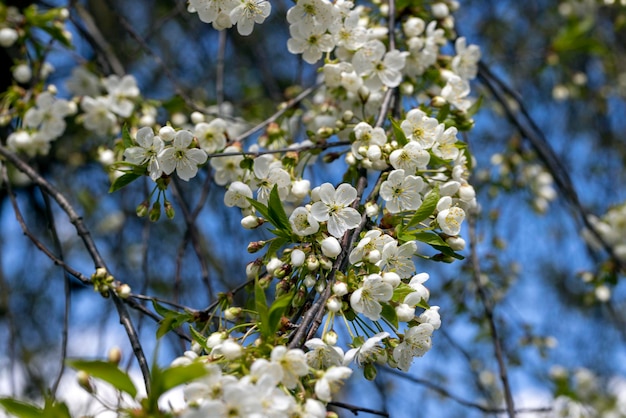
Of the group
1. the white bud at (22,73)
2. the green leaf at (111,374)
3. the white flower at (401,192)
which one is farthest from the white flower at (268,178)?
the white bud at (22,73)

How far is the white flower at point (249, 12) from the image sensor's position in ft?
5.90

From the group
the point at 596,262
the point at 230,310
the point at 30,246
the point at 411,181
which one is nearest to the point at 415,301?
the point at 411,181

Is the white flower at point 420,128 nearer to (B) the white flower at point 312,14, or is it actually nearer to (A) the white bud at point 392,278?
(B) the white flower at point 312,14

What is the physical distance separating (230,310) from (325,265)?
28 cm

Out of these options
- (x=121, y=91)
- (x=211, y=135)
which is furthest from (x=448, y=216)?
(x=121, y=91)

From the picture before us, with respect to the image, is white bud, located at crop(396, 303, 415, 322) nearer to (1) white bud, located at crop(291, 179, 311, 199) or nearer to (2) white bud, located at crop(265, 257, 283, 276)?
(2) white bud, located at crop(265, 257, 283, 276)

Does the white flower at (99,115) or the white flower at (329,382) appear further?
the white flower at (99,115)

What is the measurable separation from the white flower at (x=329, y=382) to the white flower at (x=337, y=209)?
35 cm

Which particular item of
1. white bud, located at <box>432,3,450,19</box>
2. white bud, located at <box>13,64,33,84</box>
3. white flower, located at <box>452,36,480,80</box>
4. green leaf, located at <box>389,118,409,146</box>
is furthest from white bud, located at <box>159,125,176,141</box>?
white bud, located at <box>13,64,33,84</box>

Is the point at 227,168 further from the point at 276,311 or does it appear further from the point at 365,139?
the point at 276,311

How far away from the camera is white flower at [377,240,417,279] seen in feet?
5.14

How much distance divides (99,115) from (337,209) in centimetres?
161

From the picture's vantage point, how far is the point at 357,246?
5.20 ft

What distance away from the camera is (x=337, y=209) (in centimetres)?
164
